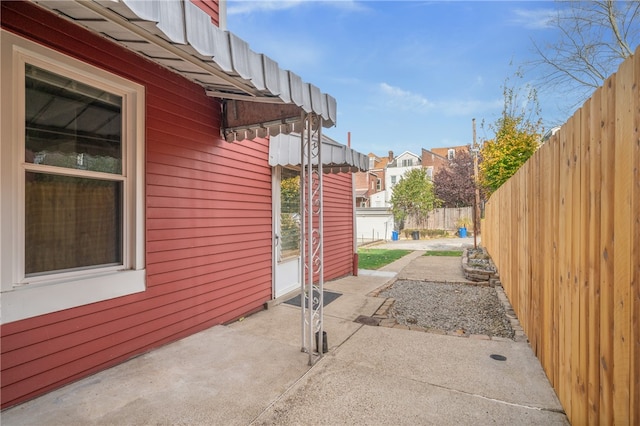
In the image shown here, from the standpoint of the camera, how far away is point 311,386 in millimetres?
2533

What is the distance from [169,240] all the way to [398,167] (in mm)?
33597

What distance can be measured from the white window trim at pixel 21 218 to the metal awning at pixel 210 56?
0.33 m

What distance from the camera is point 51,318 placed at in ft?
7.61

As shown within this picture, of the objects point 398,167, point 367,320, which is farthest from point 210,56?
point 398,167

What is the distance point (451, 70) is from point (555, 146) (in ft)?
37.1

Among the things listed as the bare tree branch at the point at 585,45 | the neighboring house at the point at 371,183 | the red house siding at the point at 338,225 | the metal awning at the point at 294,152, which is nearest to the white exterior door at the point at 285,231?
the metal awning at the point at 294,152

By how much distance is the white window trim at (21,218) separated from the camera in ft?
6.86

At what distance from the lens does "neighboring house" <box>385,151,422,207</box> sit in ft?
112

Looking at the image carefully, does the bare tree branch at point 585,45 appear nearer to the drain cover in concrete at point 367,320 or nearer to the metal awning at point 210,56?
the drain cover in concrete at point 367,320

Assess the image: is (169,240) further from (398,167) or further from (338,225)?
(398,167)

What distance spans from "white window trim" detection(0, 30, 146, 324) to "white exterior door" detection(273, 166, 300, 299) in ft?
7.64

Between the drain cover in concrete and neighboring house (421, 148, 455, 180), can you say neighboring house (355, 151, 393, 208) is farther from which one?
the drain cover in concrete

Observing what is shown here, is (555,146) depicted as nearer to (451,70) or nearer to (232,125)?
(232,125)

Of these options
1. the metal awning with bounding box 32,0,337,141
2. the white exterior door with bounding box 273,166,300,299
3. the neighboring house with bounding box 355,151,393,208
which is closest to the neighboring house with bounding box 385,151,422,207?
the neighboring house with bounding box 355,151,393,208
